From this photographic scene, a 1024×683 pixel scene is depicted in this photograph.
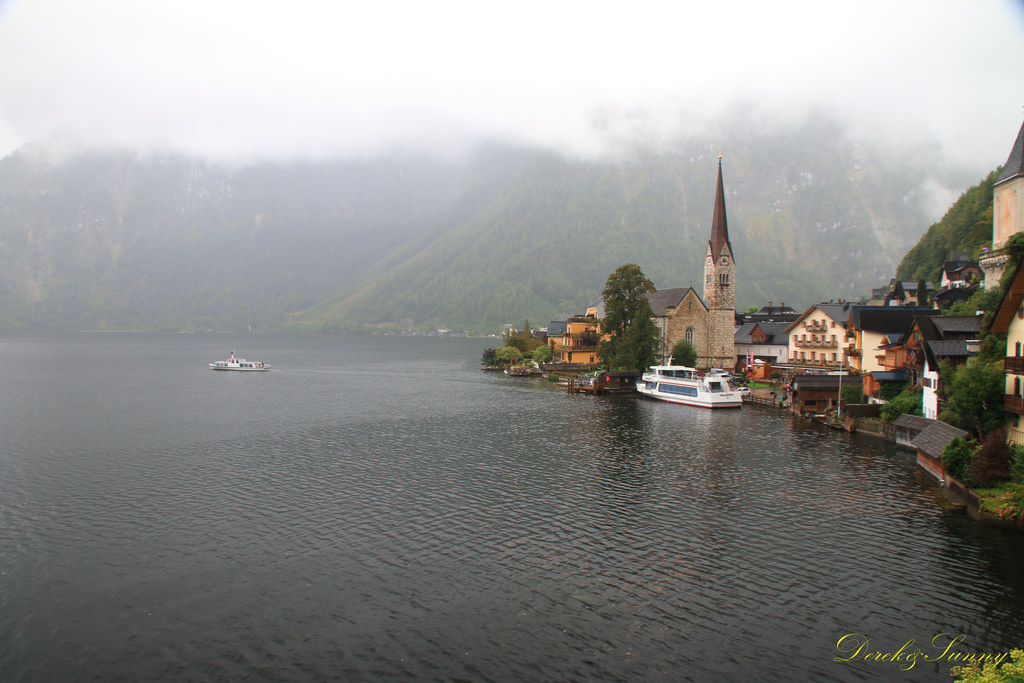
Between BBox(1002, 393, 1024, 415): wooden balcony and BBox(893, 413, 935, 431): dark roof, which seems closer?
BBox(1002, 393, 1024, 415): wooden balcony

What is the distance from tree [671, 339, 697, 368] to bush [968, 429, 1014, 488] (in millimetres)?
73522

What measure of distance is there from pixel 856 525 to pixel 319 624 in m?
27.2

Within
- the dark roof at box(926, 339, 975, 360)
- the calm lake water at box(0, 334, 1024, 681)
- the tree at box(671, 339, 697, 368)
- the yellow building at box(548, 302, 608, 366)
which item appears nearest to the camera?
the calm lake water at box(0, 334, 1024, 681)

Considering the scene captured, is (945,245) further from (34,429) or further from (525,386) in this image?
(34,429)

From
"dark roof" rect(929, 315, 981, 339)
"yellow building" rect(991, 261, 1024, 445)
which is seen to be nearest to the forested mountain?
"dark roof" rect(929, 315, 981, 339)

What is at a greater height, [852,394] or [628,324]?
[628,324]

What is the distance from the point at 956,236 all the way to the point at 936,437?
108 metres

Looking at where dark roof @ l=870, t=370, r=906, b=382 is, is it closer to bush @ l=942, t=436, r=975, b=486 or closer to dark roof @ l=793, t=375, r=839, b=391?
dark roof @ l=793, t=375, r=839, b=391

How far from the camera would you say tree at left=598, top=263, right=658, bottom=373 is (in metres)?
102

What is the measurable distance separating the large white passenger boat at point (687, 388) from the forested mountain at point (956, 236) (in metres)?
53.0

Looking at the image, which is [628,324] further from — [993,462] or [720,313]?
[993,462]

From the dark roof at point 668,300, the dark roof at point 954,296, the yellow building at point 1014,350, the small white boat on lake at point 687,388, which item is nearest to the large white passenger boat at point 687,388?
the small white boat on lake at point 687,388

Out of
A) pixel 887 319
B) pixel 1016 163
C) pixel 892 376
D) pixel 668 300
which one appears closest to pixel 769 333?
pixel 668 300

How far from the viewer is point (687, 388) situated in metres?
82.8
